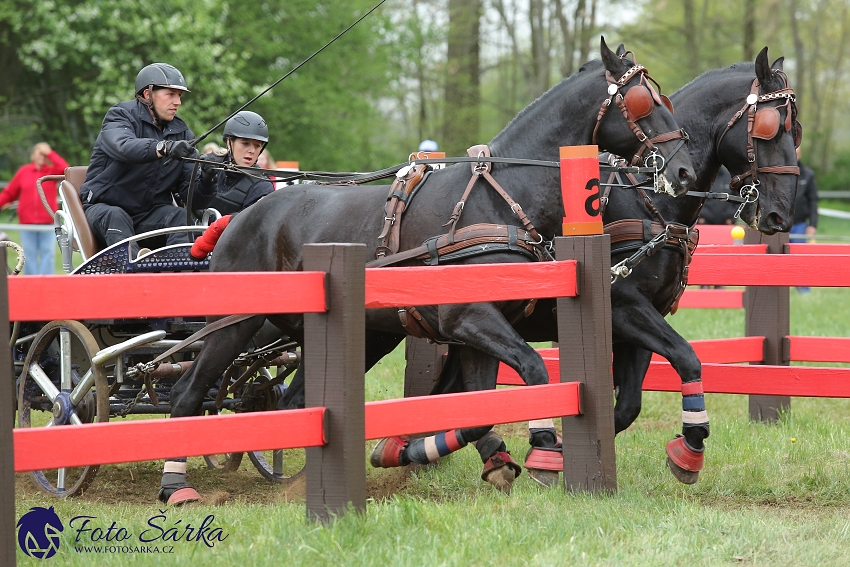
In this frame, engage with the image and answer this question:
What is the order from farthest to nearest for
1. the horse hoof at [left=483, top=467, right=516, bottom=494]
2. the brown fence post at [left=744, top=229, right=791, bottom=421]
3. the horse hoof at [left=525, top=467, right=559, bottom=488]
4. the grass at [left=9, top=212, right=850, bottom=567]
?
the brown fence post at [left=744, top=229, right=791, bottom=421]
the horse hoof at [left=483, top=467, right=516, bottom=494]
the horse hoof at [left=525, top=467, right=559, bottom=488]
the grass at [left=9, top=212, right=850, bottom=567]

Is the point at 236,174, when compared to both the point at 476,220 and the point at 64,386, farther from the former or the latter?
the point at 476,220

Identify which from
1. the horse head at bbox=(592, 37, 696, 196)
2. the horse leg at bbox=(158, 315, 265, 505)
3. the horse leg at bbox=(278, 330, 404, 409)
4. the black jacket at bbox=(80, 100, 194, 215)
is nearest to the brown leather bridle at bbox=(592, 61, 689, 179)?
the horse head at bbox=(592, 37, 696, 196)

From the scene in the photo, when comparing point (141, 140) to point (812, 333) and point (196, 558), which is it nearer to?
point (196, 558)

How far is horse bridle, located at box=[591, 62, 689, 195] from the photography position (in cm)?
Result: 500

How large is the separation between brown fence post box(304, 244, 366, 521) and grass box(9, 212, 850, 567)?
0.41 ft

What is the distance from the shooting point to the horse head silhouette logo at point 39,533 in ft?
12.1

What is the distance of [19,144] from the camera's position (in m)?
25.1

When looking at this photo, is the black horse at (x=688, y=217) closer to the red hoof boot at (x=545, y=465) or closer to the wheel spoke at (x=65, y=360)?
the red hoof boot at (x=545, y=465)

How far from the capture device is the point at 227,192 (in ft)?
22.0

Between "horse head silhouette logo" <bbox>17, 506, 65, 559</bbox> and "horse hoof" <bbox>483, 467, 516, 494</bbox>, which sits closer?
"horse head silhouette logo" <bbox>17, 506, 65, 559</bbox>

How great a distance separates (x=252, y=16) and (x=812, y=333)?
629 inches

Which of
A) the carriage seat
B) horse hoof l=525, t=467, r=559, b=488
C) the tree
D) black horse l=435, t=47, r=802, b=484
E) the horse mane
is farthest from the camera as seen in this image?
the tree

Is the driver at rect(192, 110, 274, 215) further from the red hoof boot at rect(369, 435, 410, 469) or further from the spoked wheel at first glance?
the red hoof boot at rect(369, 435, 410, 469)

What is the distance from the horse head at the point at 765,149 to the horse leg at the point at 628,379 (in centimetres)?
95
